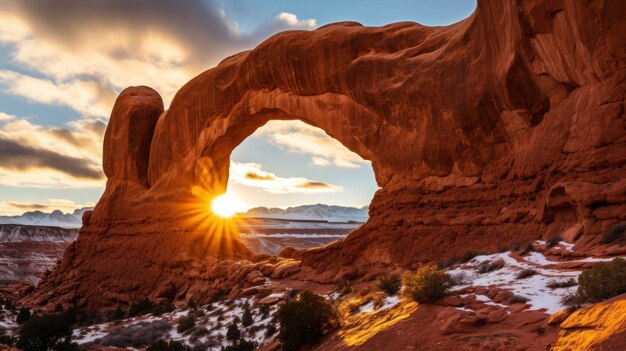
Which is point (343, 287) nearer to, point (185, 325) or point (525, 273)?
point (185, 325)

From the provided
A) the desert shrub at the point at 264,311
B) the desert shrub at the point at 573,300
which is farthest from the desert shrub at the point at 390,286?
the desert shrub at the point at 264,311

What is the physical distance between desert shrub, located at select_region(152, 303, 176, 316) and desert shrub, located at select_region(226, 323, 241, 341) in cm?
617

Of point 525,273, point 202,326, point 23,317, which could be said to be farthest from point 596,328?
point 23,317

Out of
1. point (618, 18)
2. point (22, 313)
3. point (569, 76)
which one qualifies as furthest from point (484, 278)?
point (22, 313)

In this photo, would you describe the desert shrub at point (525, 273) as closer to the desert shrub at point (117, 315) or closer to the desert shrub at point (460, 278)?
the desert shrub at point (460, 278)

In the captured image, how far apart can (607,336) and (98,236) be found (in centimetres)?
2416

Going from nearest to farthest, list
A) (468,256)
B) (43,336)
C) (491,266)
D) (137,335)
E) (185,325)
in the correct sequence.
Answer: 1. (491,266)
2. (468,256)
3. (43,336)
4. (137,335)
5. (185,325)

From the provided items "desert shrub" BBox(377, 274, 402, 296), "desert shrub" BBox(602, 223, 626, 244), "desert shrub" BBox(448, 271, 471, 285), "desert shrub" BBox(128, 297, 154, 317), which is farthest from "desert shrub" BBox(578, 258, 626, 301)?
"desert shrub" BBox(128, 297, 154, 317)

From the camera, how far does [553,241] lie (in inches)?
340

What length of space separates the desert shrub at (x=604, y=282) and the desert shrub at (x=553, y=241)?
126 inches

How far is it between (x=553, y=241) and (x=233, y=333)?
8.21 metres

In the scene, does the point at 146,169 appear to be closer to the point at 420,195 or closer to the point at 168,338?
the point at 168,338

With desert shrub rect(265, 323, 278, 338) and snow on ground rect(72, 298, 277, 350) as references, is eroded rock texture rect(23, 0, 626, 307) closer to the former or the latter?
snow on ground rect(72, 298, 277, 350)

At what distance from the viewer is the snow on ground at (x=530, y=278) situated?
5.98 m
